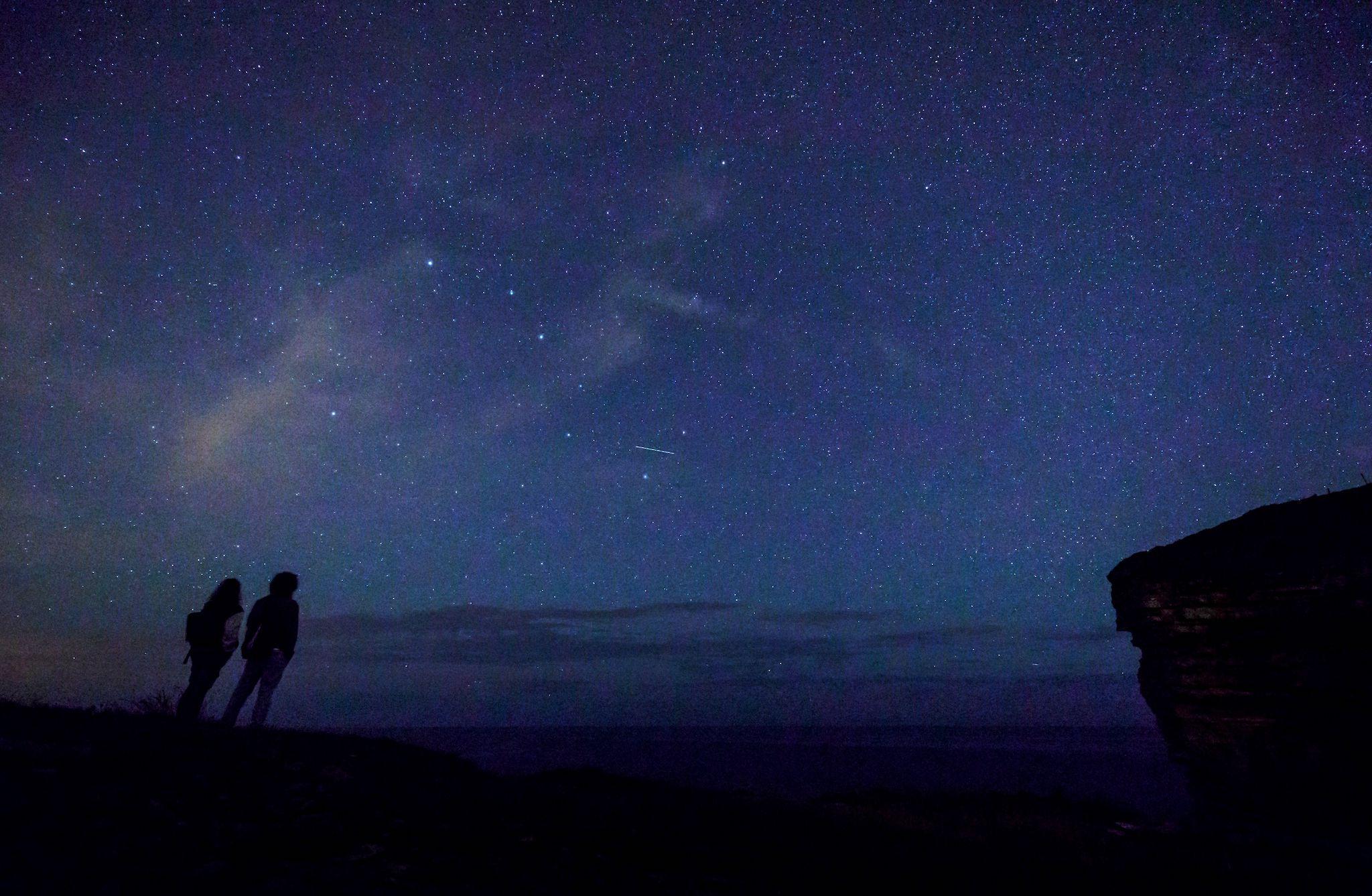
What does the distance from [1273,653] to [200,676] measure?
19.1m

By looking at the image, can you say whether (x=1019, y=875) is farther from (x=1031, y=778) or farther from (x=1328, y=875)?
(x=1031, y=778)

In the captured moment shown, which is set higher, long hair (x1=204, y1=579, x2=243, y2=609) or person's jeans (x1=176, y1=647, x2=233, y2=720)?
long hair (x1=204, y1=579, x2=243, y2=609)

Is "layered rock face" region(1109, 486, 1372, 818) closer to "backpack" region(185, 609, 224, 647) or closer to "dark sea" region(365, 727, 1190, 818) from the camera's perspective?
"backpack" region(185, 609, 224, 647)

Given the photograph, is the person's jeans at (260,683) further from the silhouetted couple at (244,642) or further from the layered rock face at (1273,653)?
the layered rock face at (1273,653)

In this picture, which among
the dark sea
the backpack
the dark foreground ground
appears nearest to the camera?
the dark foreground ground

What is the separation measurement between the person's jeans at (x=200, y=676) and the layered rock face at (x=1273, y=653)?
1862 cm

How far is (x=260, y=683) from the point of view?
452 inches

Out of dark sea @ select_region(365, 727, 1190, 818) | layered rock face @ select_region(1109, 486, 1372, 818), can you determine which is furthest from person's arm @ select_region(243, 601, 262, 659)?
dark sea @ select_region(365, 727, 1190, 818)

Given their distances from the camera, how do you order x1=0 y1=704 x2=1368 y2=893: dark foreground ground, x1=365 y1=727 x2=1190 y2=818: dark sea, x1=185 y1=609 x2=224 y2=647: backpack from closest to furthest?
1. x1=0 y1=704 x2=1368 y2=893: dark foreground ground
2. x1=185 y1=609 x2=224 y2=647: backpack
3. x1=365 y1=727 x2=1190 y2=818: dark sea

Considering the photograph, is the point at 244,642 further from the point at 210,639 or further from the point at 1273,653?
the point at 1273,653

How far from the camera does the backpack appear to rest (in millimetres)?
11133

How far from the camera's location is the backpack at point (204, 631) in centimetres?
1113

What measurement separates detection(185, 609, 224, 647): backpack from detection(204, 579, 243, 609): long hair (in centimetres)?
25

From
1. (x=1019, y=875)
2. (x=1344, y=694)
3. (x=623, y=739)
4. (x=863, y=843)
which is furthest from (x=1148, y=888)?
(x=623, y=739)
